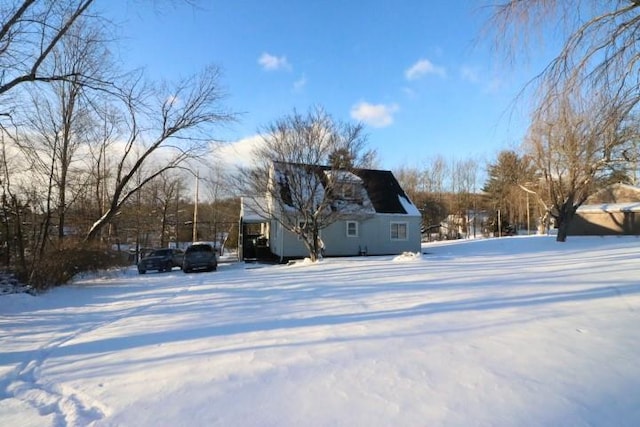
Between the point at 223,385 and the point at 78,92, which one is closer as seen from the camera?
the point at 223,385

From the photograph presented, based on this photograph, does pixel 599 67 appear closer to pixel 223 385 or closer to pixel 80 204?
pixel 223 385

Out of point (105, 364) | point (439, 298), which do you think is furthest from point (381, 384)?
point (439, 298)

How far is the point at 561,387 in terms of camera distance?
3748mm

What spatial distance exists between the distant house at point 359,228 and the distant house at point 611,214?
54.3 ft

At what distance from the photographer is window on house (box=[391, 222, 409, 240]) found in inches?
1085

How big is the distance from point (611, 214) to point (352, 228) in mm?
21988

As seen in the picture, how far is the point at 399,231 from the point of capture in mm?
27703

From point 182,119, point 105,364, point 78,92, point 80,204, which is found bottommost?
point 105,364

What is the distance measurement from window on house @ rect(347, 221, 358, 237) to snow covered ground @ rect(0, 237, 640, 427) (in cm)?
1773

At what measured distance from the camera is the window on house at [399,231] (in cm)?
2755

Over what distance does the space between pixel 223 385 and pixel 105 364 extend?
1.89m

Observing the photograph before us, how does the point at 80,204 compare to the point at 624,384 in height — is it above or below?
above

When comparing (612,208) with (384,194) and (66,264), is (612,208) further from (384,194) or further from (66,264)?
(66,264)

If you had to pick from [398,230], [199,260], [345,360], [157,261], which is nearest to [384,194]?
[398,230]
